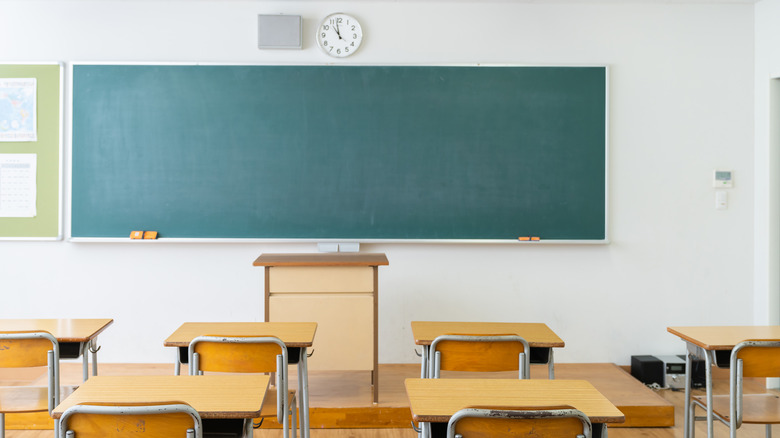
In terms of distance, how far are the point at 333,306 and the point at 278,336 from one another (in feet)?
2.87

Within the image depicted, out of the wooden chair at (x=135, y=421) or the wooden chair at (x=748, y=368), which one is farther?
the wooden chair at (x=748, y=368)

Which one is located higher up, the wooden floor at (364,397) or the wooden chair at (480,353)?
the wooden chair at (480,353)

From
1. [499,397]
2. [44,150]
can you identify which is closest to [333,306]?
[499,397]

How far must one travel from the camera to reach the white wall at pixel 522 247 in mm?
4281

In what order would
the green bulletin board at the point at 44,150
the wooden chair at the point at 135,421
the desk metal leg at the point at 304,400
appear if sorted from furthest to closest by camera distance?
the green bulletin board at the point at 44,150
the desk metal leg at the point at 304,400
the wooden chair at the point at 135,421

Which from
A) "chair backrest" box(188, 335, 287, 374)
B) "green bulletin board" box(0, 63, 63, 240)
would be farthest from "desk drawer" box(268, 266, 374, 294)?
"green bulletin board" box(0, 63, 63, 240)

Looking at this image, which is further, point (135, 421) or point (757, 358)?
point (757, 358)

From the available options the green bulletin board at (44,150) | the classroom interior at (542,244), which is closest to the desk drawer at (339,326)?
the classroom interior at (542,244)

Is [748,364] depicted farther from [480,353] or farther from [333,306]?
[333,306]

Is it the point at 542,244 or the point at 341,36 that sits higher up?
the point at 341,36

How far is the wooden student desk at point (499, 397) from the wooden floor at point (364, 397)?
4.77ft

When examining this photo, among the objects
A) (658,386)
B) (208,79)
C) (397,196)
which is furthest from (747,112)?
(208,79)

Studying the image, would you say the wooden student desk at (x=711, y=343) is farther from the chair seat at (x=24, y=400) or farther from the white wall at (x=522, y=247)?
the chair seat at (x=24, y=400)

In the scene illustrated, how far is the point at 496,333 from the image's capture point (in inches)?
99.6
